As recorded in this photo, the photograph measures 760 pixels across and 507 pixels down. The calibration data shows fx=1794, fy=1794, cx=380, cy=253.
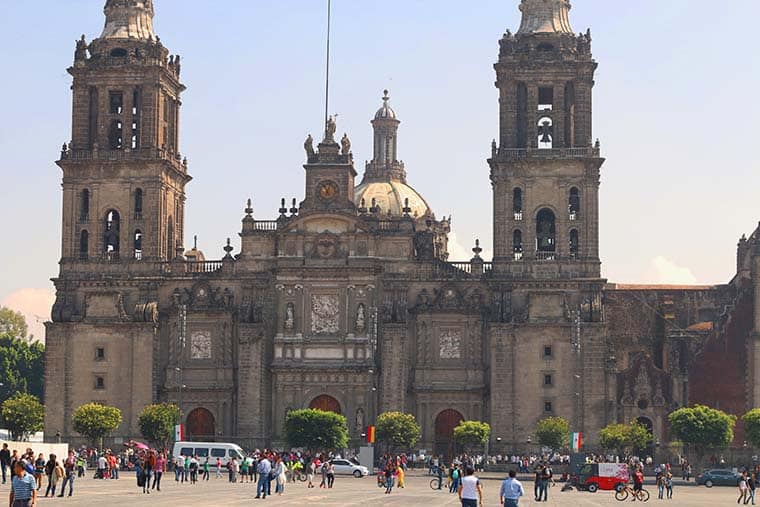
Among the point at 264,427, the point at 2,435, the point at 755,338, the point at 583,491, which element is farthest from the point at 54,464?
the point at 2,435

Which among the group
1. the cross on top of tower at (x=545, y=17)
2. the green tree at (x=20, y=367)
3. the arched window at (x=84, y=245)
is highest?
the cross on top of tower at (x=545, y=17)

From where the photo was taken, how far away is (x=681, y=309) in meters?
107

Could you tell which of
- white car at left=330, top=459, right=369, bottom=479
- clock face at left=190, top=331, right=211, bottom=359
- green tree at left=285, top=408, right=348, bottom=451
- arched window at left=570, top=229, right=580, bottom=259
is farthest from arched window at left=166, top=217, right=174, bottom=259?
arched window at left=570, top=229, right=580, bottom=259

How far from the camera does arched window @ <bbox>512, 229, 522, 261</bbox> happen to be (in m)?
99.1

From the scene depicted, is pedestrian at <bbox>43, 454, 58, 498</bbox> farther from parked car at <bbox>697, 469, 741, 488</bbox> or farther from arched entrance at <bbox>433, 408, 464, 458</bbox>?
arched entrance at <bbox>433, 408, 464, 458</bbox>

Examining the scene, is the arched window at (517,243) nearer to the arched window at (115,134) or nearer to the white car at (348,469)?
the white car at (348,469)

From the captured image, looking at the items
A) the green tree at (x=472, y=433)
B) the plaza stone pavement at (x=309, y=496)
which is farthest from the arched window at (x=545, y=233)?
the plaza stone pavement at (x=309, y=496)

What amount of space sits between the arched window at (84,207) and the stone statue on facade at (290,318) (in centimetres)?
1260

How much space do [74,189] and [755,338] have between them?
127ft

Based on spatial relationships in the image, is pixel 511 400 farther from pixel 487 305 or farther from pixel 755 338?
pixel 755 338

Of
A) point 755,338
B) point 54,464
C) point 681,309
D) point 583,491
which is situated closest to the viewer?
point 54,464

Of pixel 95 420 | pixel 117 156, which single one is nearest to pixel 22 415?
pixel 95 420

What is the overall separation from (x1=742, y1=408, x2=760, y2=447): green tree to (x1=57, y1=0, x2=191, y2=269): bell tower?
3357 centimetres

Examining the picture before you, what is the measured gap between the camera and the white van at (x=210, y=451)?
8575 centimetres
